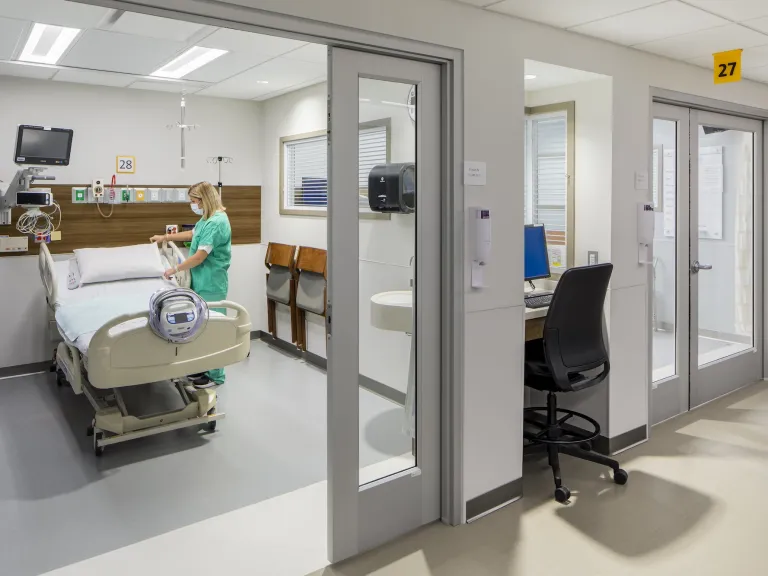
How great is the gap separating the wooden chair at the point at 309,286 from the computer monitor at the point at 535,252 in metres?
1.99

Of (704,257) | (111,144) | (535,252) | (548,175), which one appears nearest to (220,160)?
(111,144)

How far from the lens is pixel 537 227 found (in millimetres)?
3615

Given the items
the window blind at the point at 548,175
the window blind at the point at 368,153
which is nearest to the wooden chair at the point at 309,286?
the window blind at the point at 548,175

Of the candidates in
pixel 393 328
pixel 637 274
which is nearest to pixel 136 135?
pixel 393 328

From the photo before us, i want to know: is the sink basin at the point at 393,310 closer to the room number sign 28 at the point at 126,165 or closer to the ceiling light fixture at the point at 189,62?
the ceiling light fixture at the point at 189,62

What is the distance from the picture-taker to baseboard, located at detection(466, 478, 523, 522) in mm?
2891

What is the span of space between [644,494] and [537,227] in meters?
1.47

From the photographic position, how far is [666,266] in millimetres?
4223

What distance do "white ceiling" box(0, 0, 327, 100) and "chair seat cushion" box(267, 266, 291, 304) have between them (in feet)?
5.16

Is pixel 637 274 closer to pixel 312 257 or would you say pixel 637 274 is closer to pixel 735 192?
pixel 735 192

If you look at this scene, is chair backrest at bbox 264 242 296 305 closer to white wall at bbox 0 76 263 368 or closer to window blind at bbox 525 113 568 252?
white wall at bbox 0 76 263 368

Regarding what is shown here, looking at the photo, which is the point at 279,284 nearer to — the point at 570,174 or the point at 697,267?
the point at 570,174

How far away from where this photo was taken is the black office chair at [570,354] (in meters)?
3.05

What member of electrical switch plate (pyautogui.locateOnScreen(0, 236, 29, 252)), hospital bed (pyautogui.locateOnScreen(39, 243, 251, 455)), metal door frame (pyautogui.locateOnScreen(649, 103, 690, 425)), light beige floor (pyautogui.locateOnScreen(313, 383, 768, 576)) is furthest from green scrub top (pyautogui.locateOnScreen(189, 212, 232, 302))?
metal door frame (pyautogui.locateOnScreen(649, 103, 690, 425))
